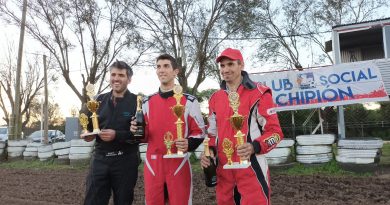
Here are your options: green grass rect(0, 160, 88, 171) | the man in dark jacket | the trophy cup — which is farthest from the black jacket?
green grass rect(0, 160, 88, 171)

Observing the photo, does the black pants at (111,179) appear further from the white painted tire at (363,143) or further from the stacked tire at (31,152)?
the stacked tire at (31,152)

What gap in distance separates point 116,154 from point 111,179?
0.28m

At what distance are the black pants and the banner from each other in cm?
712

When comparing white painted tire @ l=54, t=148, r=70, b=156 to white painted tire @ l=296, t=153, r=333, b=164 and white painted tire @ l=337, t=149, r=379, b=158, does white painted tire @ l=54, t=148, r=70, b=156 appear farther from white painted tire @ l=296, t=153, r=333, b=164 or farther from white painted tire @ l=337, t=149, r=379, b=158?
white painted tire @ l=337, t=149, r=379, b=158

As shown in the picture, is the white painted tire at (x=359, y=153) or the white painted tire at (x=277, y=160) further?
the white painted tire at (x=277, y=160)

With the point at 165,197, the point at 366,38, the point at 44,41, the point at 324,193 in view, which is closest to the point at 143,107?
the point at 165,197

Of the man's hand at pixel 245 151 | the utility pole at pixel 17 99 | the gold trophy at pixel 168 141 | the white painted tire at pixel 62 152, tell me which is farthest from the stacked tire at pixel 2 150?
the man's hand at pixel 245 151

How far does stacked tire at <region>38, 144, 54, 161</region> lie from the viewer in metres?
14.7

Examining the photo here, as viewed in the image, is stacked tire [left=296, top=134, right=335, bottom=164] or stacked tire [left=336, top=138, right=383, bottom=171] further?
stacked tire [left=296, top=134, right=335, bottom=164]

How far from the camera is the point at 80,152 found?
13305mm

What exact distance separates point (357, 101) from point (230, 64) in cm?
757

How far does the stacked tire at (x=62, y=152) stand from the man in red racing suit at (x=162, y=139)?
11.2m

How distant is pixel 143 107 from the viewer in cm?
390

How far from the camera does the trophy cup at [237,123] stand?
2.90 metres
